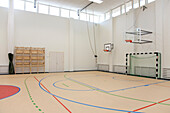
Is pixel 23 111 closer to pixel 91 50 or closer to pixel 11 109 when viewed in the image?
pixel 11 109

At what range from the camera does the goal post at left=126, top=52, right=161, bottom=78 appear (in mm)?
8213

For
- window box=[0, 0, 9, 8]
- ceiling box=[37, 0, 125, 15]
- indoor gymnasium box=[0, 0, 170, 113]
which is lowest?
indoor gymnasium box=[0, 0, 170, 113]

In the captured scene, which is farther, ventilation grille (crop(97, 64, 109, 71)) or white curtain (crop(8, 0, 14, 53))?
ventilation grille (crop(97, 64, 109, 71))

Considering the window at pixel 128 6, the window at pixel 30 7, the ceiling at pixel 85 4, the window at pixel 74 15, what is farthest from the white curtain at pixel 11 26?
the window at pixel 128 6

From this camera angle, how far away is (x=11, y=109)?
10.2 ft

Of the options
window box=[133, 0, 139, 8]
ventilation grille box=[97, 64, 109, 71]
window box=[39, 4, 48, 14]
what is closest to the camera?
window box=[133, 0, 139, 8]

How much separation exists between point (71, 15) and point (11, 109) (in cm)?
1171

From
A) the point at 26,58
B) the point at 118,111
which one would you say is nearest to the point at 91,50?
the point at 26,58

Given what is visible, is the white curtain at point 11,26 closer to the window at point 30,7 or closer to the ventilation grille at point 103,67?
the window at point 30,7

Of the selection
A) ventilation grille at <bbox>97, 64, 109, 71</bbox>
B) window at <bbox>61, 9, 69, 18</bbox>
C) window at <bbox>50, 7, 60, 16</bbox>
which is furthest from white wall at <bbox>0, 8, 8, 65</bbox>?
ventilation grille at <bbox>97, 64, 109, 71</bbox>

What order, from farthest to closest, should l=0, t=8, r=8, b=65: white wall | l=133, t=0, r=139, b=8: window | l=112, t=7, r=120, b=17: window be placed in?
1. l=112, t=7, r=120, b=17: window
2. l=133, t=0, r=139, b=8: window
3. l=0, t=8, r=8, b=65: white wall

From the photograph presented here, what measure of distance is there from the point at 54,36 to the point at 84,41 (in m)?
3.43

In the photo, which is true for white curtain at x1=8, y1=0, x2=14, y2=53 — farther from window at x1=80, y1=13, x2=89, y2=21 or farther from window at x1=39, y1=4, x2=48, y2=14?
window at x1=80, y1=13, x2=89, y2=21

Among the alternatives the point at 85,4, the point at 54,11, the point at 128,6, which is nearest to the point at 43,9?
the point at 54,11
